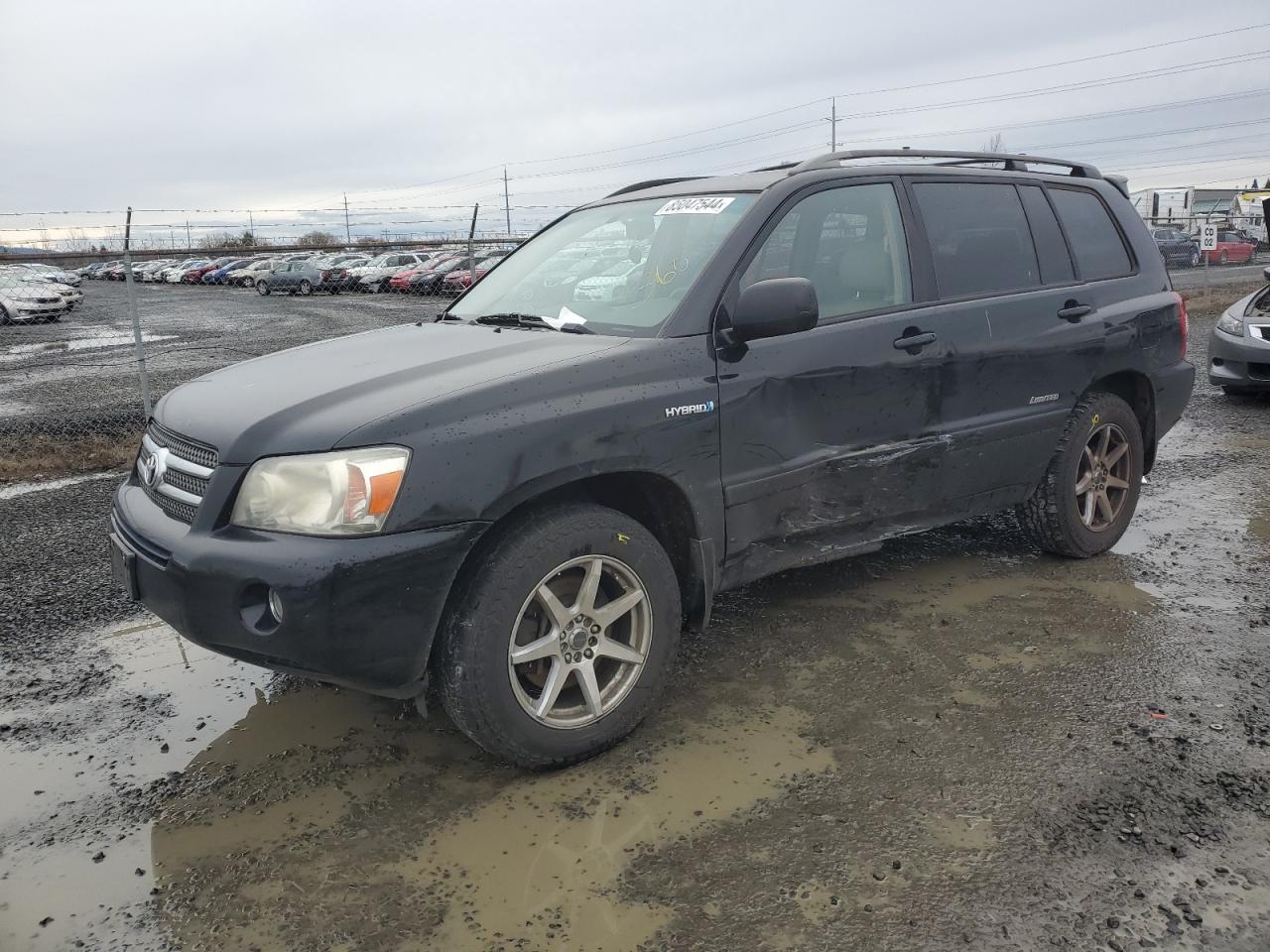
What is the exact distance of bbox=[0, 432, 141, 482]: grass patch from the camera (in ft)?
24.3

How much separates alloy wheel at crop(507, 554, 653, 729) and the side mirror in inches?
35.8

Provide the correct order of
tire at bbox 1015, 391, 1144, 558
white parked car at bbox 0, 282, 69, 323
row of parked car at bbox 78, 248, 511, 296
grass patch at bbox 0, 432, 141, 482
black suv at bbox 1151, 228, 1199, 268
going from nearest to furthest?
tire at bbox 1015, 391, 1144, 558 < grass patch at bbox 0, 432, 141, 482 < white parked car at bbox 0, 282, 69, 323 < row of parked car at bbox 78, 248, 511, 296 < black suv at bbox 1151, 228, 1199, 268

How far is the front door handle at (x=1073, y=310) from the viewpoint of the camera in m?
4.55

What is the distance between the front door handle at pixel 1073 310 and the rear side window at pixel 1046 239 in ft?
0.40

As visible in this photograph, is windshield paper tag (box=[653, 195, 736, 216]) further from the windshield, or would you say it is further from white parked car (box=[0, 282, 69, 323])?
white parked car (box=[0, 282, 69, 323])

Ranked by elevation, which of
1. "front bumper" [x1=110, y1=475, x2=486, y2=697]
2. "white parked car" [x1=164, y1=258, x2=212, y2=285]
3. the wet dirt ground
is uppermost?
"white parked car" [x1=164, y1=258, x2=212, y2=285]

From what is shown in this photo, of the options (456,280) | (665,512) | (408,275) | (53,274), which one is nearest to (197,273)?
(53,274)

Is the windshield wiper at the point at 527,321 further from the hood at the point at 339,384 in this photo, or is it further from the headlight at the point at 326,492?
the headlight at the point at 326,492

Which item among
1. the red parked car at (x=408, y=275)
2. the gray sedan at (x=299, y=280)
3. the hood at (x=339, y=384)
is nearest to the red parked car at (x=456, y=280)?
the red parked car at (x=408, y=275)

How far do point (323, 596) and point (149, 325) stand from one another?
21.9 m

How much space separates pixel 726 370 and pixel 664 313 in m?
0.29

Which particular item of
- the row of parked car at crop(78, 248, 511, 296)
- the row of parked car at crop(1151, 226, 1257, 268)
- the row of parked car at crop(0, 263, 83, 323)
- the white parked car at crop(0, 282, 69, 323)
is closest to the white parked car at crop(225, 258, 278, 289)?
the row of parked car at crop(78, 248, 511, 296)

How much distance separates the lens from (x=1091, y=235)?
4.91m

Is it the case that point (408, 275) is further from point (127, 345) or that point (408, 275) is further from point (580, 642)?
point (580, 642)
